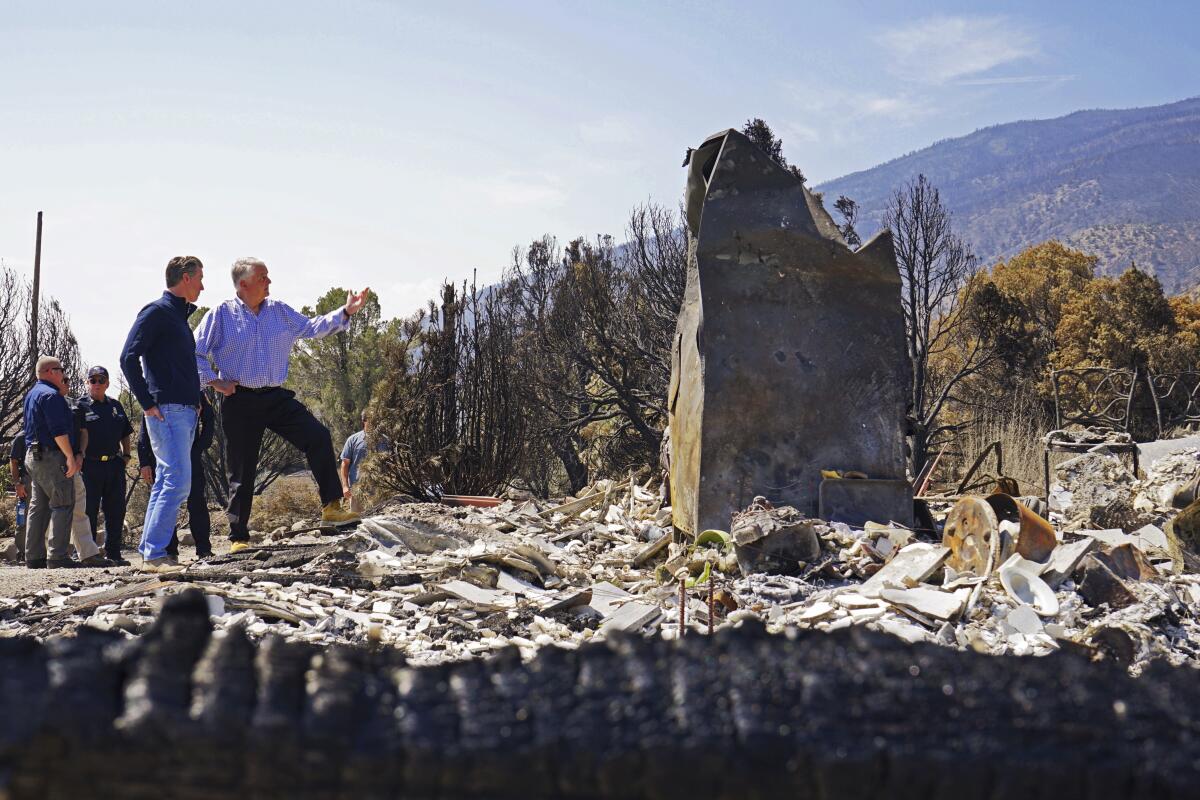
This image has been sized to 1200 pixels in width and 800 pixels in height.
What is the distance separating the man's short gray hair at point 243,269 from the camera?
270 inches

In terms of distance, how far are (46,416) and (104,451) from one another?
86 cm

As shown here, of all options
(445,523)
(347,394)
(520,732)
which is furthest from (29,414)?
(347,394)

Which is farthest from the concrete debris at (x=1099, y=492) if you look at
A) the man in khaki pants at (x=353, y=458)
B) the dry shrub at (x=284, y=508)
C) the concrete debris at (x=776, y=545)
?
the dry shrub at (x=284, y=508)

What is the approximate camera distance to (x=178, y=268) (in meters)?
6.51

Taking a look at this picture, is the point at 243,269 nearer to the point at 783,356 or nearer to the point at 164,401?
the point at 164,401

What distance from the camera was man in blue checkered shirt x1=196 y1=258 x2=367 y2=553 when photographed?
22.4 feet

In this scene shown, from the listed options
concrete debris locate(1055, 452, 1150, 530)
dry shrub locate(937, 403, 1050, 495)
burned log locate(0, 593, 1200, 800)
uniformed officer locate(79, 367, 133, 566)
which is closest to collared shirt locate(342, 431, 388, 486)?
uniformed officer locate(79, 367, 133, 566)

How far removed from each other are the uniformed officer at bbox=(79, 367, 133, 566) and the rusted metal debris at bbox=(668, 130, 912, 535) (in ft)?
17.6

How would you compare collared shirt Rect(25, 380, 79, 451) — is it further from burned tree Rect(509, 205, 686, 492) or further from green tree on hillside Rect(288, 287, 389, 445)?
green tree on hillside Rect(288, 287, 389, 445)

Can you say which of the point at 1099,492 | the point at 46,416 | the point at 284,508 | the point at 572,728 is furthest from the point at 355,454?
the point at 572,728

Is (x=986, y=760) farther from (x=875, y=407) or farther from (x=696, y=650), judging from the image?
(x=875, y=407)

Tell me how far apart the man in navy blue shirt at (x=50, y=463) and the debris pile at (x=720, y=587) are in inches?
108

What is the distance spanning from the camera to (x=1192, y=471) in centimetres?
684

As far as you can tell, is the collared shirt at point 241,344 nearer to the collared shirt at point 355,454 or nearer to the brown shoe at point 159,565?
the brown shoe at point 159,565
